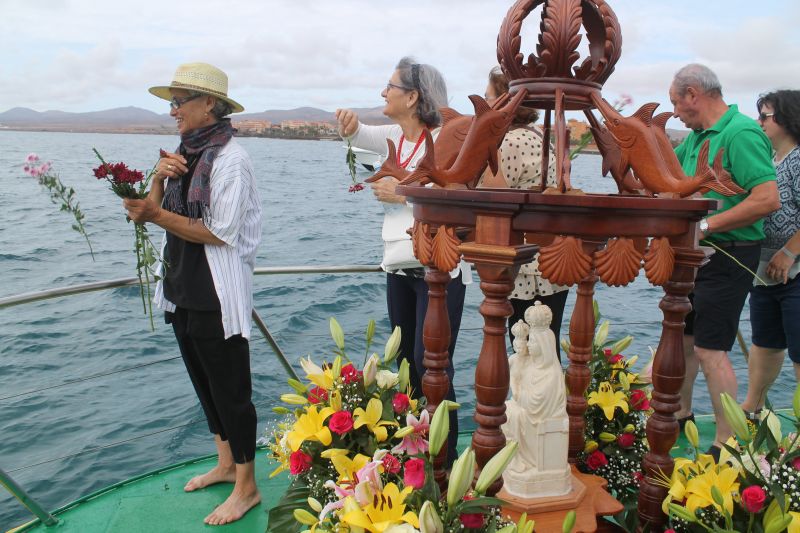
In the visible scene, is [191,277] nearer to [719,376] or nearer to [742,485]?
[742,485]

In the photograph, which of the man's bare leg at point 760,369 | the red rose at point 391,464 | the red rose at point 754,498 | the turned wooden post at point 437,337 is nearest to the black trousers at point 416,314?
the turned wooden post at point 437,337

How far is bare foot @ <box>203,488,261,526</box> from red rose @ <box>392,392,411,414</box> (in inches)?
39.7

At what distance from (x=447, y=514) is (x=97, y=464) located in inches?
189

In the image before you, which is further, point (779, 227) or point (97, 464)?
point (97, 464)

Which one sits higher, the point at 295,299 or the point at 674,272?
the point at 674,272

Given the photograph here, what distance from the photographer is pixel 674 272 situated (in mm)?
1433

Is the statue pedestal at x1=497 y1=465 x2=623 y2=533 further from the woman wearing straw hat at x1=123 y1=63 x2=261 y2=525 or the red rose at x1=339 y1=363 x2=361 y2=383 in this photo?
the woman wearing straw hat at x1=123 y1=63 x2=261 y2=525

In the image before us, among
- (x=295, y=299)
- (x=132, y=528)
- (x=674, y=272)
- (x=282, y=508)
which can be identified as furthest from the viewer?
(x=295, y=299)

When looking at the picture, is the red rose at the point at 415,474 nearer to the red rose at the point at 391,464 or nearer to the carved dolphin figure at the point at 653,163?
the red rose at the point at 391,464

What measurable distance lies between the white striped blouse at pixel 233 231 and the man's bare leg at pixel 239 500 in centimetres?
55

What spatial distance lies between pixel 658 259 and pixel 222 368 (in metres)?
1.71

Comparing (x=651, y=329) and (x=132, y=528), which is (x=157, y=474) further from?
(x=651, y=329)

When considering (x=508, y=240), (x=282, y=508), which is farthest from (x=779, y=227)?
(x=282, y=508)

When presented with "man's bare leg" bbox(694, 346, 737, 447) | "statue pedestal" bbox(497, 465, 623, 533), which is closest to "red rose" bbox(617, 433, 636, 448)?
"statue pedestal" bbox(497, 465, 623, 533)
